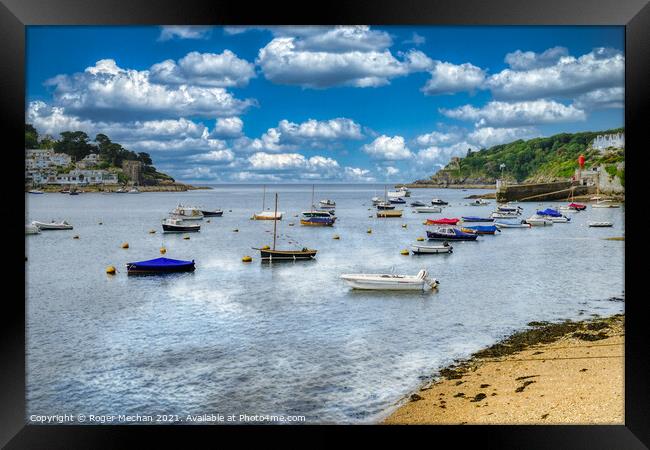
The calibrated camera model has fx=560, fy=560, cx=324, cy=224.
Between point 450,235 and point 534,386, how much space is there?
66.8 ft

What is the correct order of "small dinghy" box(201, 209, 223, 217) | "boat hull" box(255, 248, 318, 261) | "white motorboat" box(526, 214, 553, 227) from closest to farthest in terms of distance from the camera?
"boat hull" box(255, 248, 318, 261), "white motorboat" box(526, 214, 553, 227), "small dinghy" box(201, 209, 223, 217)

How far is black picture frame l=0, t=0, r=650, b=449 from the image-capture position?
4180mm

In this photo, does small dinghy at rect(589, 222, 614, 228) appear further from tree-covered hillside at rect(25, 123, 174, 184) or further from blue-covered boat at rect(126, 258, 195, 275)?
tree-covered hillside at rect(25, 123, 174, 184)

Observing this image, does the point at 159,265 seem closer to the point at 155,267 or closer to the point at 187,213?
the point at 155,267

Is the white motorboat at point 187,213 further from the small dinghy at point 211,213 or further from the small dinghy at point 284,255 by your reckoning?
the small dinghy at point 284,255

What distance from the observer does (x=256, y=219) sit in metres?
41.0

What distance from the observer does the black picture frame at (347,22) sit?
4.18m

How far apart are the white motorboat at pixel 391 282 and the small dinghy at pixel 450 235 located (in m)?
11.8

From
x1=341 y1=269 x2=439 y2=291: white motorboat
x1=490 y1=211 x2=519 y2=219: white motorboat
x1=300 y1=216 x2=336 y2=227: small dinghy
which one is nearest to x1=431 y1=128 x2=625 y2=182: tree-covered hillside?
x1=490 y1=211 x2=519 y2=219: white motorboat

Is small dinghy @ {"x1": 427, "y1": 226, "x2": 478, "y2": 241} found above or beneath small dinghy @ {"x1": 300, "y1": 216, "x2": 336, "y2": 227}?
beneath

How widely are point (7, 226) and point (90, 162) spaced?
216 feet

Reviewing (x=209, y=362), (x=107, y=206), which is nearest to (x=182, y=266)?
(x=209, y=362)

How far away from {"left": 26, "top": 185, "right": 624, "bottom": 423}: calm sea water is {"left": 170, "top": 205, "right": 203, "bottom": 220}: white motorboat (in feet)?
40.0

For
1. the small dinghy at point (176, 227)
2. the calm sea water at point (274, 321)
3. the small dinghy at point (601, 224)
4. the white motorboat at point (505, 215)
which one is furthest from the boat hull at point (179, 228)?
the small dinghy at point (601, 224)
